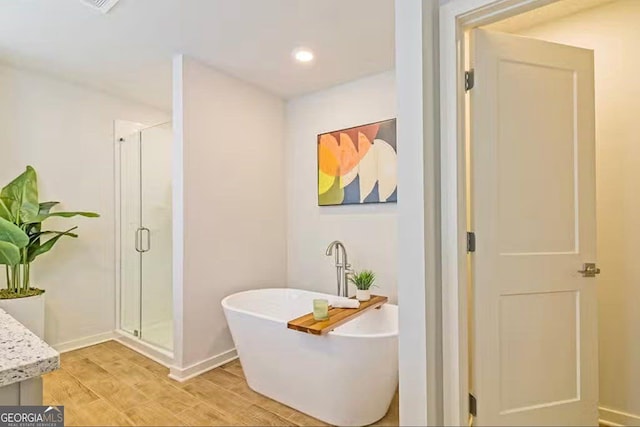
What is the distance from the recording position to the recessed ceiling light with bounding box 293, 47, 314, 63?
2.55m

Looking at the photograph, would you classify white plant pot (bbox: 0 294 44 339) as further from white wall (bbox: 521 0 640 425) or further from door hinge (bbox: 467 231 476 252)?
white wall (bbox: 521 0 640 425)

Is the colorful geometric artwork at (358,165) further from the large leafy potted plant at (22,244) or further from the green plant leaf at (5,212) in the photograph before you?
the green plant leaf at (5,212)

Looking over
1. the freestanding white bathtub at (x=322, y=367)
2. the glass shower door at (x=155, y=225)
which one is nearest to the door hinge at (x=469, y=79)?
the freestanding white bathtub at (x=322, y=367)

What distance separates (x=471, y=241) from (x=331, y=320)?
3.24 ft

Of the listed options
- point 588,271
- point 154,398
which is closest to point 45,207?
point 154,398

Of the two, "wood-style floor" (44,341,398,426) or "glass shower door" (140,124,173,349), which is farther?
"glass shower door" (140,124,173,349)

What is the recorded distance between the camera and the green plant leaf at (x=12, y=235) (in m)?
2.32

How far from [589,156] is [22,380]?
236cm

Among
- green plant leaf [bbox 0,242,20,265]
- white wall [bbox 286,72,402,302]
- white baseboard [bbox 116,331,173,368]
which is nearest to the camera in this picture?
green plant leaf [bbox 0,242,20,265]

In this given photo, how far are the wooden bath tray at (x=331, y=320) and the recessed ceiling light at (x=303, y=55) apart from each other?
1923 mm

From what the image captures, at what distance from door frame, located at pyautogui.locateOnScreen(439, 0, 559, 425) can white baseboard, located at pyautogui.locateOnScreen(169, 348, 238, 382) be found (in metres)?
1.86

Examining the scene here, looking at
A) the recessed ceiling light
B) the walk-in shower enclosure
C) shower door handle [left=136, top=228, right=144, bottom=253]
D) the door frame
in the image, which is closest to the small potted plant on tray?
the door frame

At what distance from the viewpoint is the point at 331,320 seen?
2.11 metres

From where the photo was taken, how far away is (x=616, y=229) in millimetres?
1976
